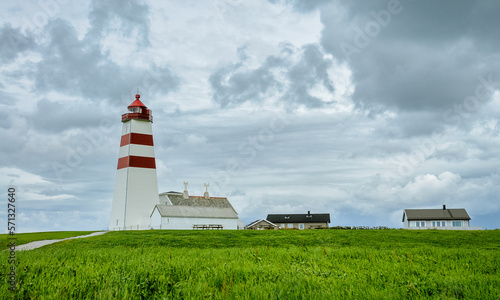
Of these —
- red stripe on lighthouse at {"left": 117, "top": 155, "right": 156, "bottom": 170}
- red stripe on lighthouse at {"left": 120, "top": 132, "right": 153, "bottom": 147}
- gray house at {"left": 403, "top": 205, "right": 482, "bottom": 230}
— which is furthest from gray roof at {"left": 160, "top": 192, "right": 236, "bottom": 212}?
gray house at {"left": 403, "top": 205, "right": 482, "bottom": 230}

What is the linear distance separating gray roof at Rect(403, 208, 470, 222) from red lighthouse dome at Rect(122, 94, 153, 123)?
172 ft

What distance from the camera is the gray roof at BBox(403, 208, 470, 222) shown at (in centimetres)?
7406

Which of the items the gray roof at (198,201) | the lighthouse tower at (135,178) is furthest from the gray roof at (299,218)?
the lighthouse tower at (135,178)

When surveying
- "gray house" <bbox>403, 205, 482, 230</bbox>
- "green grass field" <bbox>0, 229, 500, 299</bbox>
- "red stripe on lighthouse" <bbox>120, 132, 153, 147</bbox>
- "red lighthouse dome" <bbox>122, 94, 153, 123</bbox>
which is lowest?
"green grass field" <bbox>0, 229, 500, 299</bbox>

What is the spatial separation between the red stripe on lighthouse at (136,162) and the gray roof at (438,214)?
167 feet

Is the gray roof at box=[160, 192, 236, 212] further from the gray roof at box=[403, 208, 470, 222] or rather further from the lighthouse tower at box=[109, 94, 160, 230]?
the gray roof at box=[403, 208, 470, 222]

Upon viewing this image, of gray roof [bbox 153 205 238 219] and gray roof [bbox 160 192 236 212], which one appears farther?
gray roof [bbox 160 192 236 212]

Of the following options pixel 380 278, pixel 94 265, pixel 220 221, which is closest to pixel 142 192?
pixel 220 221

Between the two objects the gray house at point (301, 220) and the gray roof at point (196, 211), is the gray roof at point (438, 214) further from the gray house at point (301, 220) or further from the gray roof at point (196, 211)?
the gray roof at point (196, 211)

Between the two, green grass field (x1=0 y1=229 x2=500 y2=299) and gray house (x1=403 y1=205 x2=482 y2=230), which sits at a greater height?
gray house (x1=403 y1=205 x2=482 y2=230)

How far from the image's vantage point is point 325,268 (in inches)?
360

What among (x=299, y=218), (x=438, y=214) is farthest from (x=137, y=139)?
(x=438, y=214)

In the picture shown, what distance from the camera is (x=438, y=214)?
75188mm

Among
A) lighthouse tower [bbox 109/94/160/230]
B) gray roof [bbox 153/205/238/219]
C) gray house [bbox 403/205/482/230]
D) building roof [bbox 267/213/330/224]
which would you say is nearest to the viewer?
lighthouse tower [bbox 109/94/160/230]
